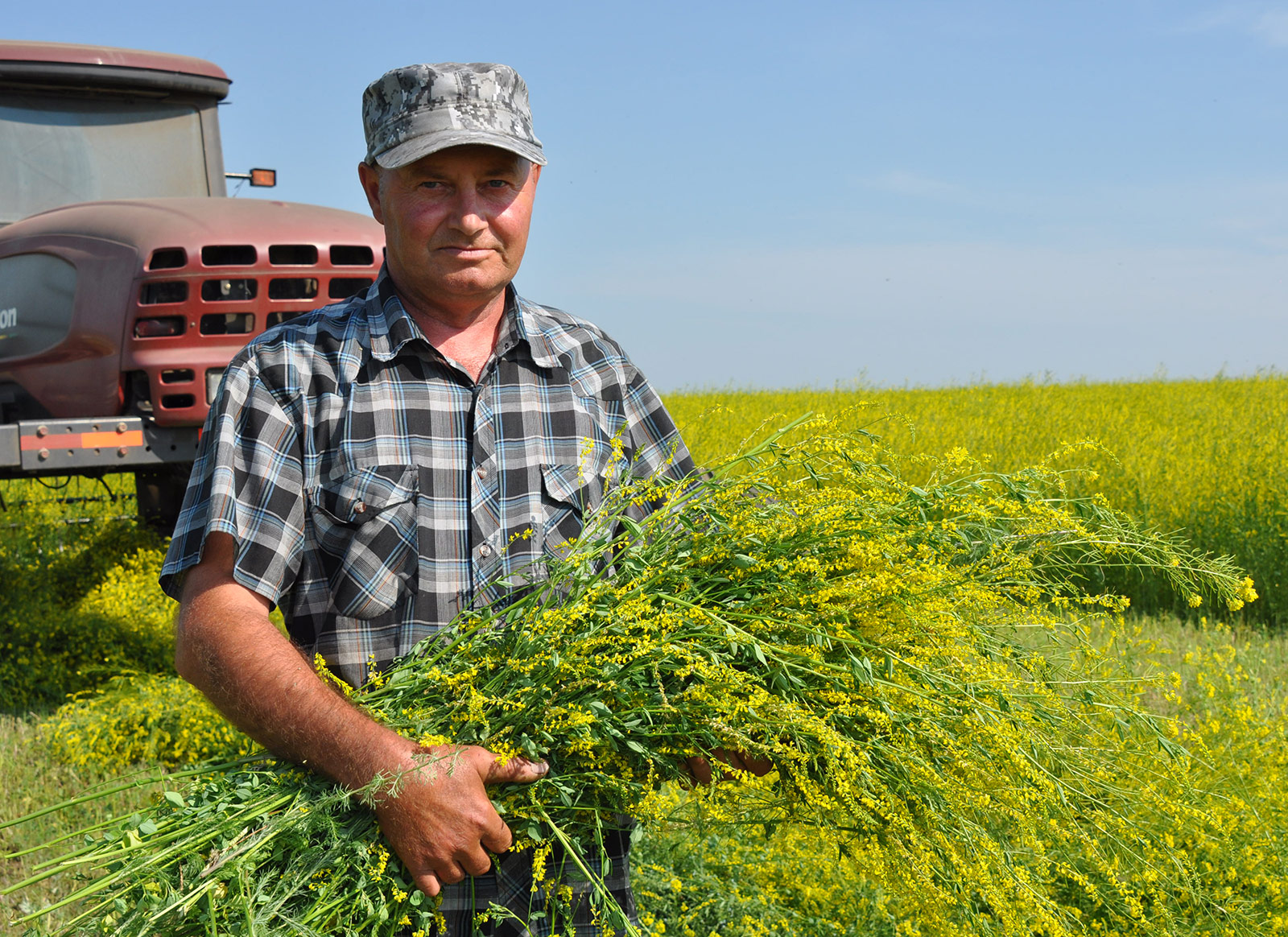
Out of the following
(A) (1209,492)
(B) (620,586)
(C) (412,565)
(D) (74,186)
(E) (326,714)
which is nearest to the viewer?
(E) (326,714)

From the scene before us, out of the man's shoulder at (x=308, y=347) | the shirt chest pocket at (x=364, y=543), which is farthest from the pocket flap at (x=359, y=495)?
the man's shoulder at (x=308, y=347)

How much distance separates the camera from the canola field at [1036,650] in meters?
2.55

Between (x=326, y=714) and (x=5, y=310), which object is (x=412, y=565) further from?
(x=5, y=310)

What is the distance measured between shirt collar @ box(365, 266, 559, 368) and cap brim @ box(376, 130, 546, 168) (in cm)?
26

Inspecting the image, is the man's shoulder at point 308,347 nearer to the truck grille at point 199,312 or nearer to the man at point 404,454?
the man at point 404,454

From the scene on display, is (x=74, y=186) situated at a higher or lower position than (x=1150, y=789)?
higher

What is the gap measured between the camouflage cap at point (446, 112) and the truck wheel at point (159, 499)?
5505 mm

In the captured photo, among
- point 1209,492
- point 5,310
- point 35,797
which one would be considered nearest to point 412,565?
point 35,797

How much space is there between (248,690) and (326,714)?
0.52ft

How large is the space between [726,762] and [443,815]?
0.44m

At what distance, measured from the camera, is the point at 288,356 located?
189 cm

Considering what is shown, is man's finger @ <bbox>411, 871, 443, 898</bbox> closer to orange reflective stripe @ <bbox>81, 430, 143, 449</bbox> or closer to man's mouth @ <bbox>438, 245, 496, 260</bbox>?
man's mouth @ <bbox>438, 245, 496, 260</bbox>

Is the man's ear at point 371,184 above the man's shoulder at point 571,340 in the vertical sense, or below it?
above

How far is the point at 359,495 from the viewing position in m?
1.85
